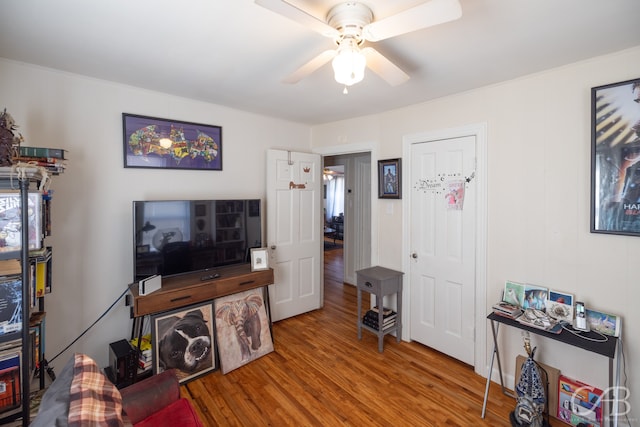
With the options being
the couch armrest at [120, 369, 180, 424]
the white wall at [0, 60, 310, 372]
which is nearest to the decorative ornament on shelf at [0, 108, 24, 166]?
the white wall at [0, 60, 310, 372]

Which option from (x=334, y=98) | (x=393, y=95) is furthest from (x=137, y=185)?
(x=393, y=95)

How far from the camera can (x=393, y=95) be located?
A: 2629mm

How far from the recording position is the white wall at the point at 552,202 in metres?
1.86

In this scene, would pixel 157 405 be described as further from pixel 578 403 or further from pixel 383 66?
pixel 578 403

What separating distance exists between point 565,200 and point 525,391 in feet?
4.30

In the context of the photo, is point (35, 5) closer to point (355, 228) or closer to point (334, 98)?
point (334, 98)

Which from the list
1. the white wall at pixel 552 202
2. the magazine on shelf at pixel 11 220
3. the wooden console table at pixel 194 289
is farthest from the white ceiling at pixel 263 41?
the wooden console table at pixel 194 289

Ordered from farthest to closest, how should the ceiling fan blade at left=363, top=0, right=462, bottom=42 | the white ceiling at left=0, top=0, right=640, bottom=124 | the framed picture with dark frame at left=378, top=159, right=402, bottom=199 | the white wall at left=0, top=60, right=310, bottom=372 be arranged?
1. the framed picture with dark frame at left=378, top=159, right=402, bottom=199
2. the white wall at left=0, top=60, right=310, bottom=372
3. the white ceiling at left=0, top=0, right=640, bottom=124
4. the ceiling fan blade at left=363, top=0, right=462, bottom=42

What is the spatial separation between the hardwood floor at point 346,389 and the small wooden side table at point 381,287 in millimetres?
145

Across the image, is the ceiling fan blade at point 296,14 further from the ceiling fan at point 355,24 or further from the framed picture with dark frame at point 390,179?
the framed picture with dark frame at point 390,179

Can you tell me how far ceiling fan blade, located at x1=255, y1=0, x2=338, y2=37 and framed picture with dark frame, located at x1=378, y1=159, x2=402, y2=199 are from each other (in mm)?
1831

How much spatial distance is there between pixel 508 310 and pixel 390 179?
1.55 m

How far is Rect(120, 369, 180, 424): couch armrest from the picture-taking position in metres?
1.43

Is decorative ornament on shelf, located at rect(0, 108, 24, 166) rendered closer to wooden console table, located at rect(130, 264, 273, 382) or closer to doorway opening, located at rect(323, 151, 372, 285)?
wooden console table, located at rect(130, 264, 273, 382)
